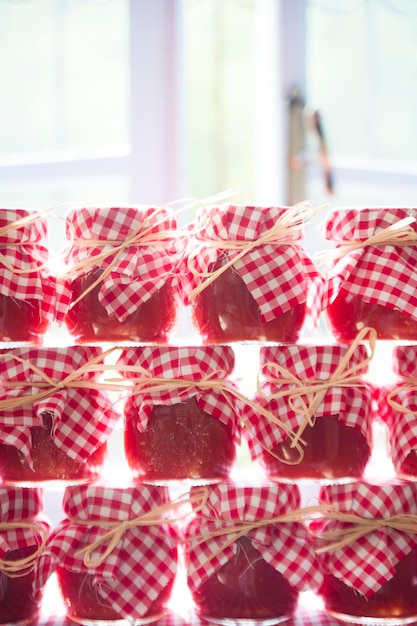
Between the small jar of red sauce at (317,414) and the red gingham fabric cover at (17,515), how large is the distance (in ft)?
0.95

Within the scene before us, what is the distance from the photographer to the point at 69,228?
1076 millimetres

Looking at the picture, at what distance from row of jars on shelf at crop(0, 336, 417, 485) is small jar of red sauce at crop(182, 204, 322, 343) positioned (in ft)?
0.12

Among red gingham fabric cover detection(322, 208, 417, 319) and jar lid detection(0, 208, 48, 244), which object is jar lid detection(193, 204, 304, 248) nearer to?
red gingham fabric cover detection(322, 208, 417, 319)

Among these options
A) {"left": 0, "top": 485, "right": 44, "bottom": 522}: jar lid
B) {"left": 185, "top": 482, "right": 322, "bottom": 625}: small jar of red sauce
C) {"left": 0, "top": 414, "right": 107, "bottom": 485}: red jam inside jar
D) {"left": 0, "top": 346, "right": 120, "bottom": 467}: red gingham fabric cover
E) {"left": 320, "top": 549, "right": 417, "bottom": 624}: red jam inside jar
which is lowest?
{"left": 320, "top": 549, "right": 417, "bottom": 624}: red jam inside jar

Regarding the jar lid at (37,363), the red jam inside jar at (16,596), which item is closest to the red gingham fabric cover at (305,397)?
the jar lid at (37,363)

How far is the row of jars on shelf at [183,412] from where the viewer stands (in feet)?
3.37

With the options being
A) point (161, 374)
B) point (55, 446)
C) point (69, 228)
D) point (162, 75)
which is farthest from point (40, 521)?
point (162, 75)

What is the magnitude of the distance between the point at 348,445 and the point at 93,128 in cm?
103

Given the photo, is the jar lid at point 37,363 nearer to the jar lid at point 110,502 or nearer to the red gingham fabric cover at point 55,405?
the red gingham fabric cover at point 55,405

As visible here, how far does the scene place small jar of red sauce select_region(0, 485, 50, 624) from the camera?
103cm

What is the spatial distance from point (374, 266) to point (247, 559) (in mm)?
390

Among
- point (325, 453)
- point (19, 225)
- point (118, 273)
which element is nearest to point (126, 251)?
point (118, 273)

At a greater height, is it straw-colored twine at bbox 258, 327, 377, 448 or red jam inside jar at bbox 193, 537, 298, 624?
straw-colored twine at bbox 258, 327, 377, 448

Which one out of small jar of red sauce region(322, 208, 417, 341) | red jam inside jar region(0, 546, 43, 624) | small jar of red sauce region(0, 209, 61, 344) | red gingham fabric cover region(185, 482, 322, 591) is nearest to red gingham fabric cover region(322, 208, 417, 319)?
small jar of red sauce region(322, 208, 417, 341)
